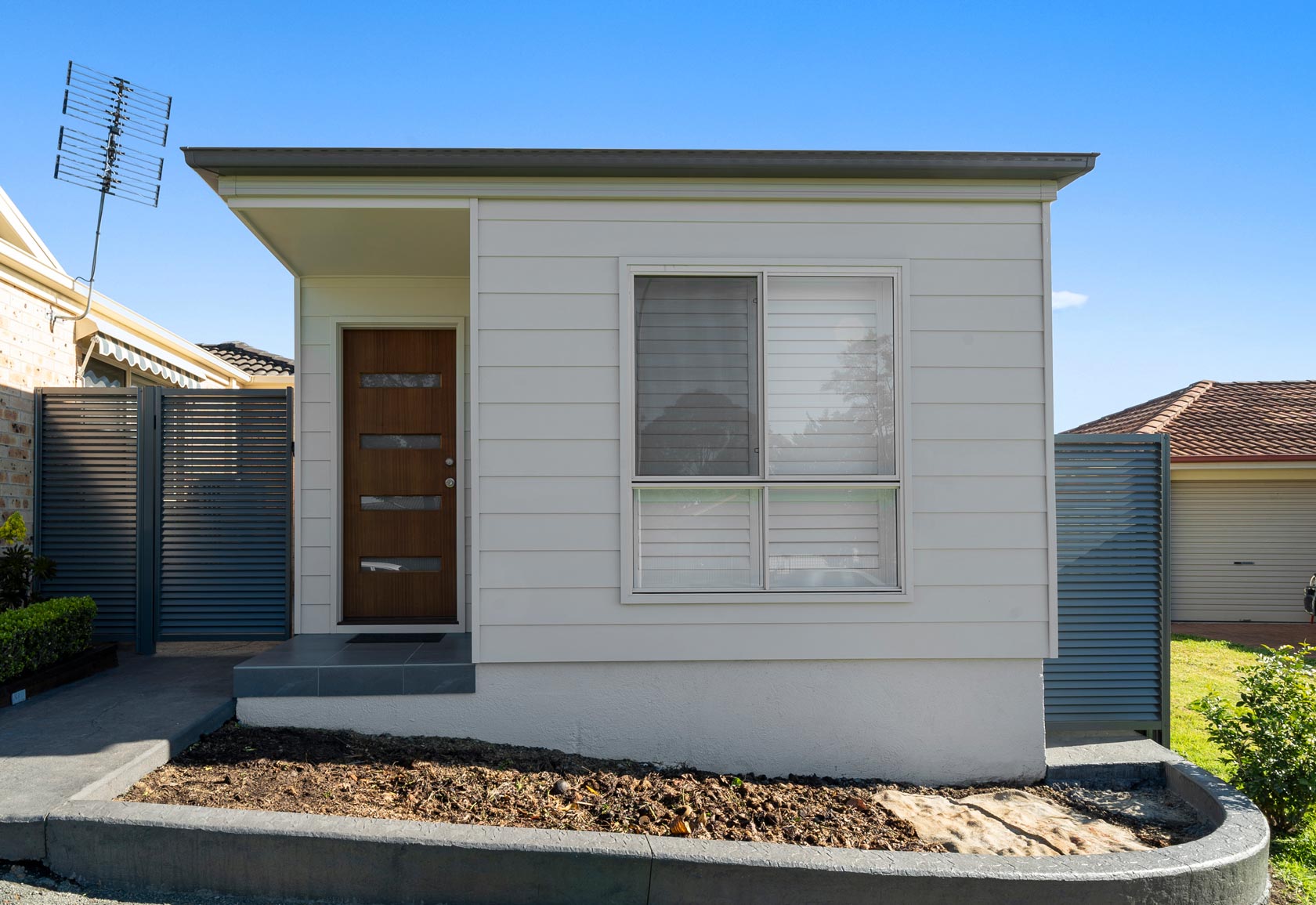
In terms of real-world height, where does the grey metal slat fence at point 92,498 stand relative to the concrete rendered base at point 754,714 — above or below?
above

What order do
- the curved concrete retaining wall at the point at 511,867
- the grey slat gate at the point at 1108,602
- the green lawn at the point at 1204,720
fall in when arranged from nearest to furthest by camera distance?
the curved concrete retaining wall at the point at 511,867, the green lawn at the point at 1204,720, the grey slat gate at the point at 1108,602

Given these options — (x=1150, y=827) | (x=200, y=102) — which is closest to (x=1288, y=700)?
(x=1150, y=827)

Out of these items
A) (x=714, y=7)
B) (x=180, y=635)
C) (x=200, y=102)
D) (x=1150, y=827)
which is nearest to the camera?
(x=1150, y=827)

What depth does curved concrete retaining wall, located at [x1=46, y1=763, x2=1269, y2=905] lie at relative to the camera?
8.85 ft

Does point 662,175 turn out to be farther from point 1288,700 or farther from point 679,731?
point 1288,700

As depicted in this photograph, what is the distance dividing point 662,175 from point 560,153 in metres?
0.56

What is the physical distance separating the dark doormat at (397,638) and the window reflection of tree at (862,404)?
2663 mm

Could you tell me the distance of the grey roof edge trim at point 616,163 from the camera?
3.96 metres

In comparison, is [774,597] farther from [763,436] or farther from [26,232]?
[26,232]

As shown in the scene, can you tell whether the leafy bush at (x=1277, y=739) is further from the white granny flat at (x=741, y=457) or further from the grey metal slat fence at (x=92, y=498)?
the grey metal slat fence at (x=92, y=498)

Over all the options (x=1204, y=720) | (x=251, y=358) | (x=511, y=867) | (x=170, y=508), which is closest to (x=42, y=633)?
(x=170, y=508)

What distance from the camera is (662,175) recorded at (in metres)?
4.14

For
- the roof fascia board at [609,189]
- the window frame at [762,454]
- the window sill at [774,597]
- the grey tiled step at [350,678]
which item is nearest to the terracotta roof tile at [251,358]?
the roof fascia board at [609,189]

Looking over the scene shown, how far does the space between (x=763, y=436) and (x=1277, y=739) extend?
2.96 meters
